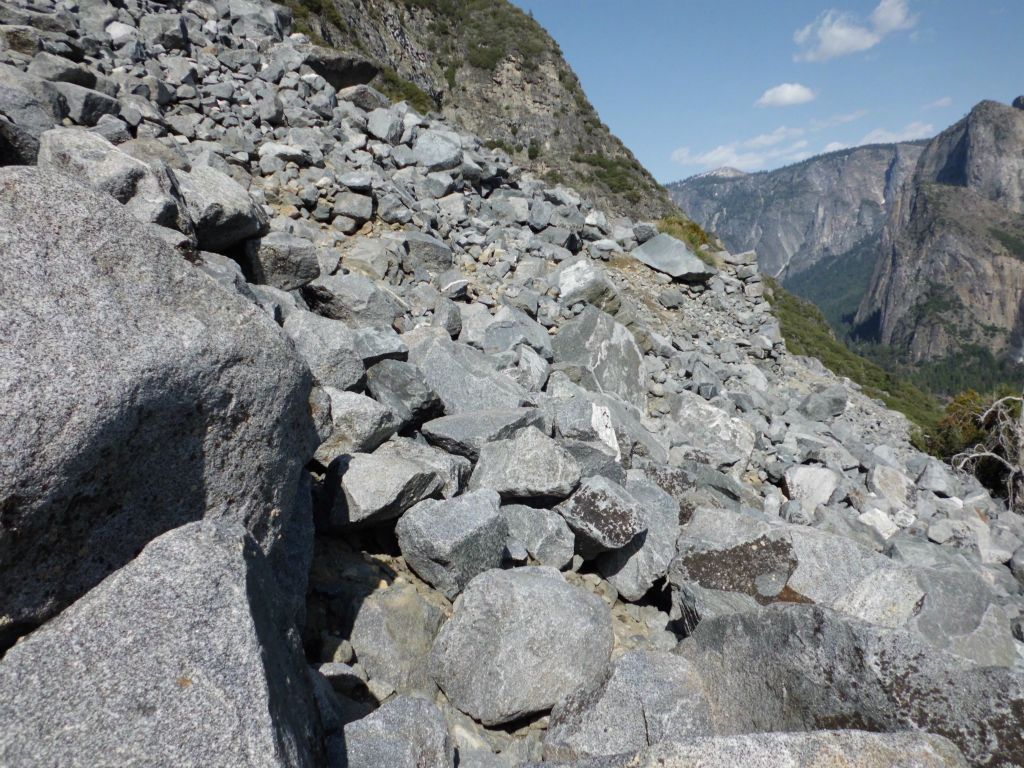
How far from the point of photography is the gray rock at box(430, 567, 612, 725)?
3666 millimetres

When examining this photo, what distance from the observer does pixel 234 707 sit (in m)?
1.96

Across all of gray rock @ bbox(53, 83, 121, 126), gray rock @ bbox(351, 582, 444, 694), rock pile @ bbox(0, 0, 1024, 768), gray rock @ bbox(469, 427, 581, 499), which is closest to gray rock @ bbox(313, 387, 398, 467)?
rock pile @ bbox(0, 0, 1024, 768)

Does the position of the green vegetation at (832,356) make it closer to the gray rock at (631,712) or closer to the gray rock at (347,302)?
the gray rock at (347,302)

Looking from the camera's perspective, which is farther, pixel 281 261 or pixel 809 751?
pixel 281 261

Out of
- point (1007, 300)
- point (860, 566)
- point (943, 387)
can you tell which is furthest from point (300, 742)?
point (1007, 300)

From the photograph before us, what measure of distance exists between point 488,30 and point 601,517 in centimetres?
4947

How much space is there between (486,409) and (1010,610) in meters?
6.29

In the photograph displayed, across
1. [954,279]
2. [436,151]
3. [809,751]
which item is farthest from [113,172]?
[954,279]

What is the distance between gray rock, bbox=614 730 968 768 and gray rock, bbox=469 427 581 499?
2.70 m

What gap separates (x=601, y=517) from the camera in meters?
4.90

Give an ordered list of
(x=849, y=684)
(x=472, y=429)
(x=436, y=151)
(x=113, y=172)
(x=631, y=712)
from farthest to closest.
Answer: (x=436, y=151), (x=472, y=429), (x=113, y=172), (x=631, y=712), (x=849, y=684)

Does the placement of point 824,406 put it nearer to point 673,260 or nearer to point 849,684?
point 673,260

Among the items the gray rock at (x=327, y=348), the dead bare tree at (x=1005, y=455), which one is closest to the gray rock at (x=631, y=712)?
the gray rock at (x=327, y=348)

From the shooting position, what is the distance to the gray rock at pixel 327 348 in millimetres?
5031
